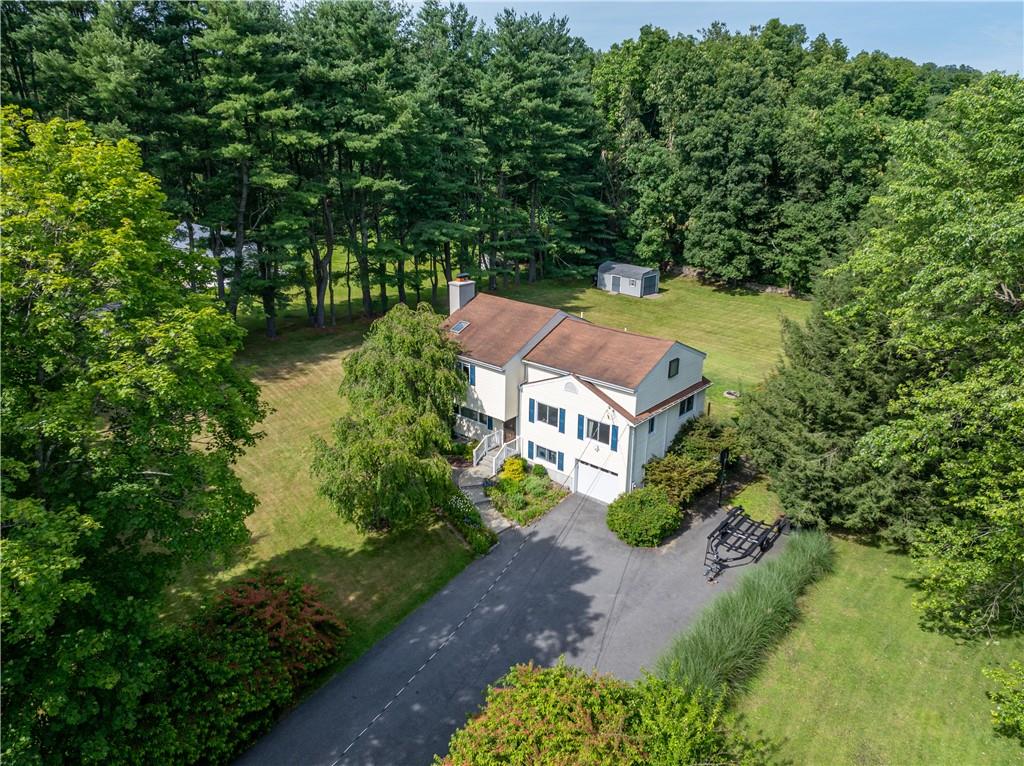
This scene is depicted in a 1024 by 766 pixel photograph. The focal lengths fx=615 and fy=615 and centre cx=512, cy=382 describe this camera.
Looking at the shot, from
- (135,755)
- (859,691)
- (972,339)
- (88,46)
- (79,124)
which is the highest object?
(88,46)

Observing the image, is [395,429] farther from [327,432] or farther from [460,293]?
[460,293]

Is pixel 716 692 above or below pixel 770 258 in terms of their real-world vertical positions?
below

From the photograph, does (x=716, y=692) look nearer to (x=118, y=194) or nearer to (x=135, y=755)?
(x=135, y=755)

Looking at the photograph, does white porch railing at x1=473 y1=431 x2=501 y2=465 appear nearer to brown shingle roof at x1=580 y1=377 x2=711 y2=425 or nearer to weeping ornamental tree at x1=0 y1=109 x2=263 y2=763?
brown shingle roof at x1=580 y1=377 x2=711 y2=425

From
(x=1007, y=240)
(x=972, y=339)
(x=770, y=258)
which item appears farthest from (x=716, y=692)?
(x=770, y=258)

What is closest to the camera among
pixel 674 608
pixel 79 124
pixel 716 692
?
pixel 79 124

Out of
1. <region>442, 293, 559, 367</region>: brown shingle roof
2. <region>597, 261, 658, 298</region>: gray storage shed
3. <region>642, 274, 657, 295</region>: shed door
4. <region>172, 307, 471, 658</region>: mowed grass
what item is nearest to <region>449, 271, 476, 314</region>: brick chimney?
<region>442, 293, 559, 367</region>: brown shingle roof

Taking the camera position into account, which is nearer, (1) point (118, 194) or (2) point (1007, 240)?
(1) point (118, 194)

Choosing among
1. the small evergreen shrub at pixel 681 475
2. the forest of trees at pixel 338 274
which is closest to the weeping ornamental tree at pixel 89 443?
the forest of trees at pixel 338 274
